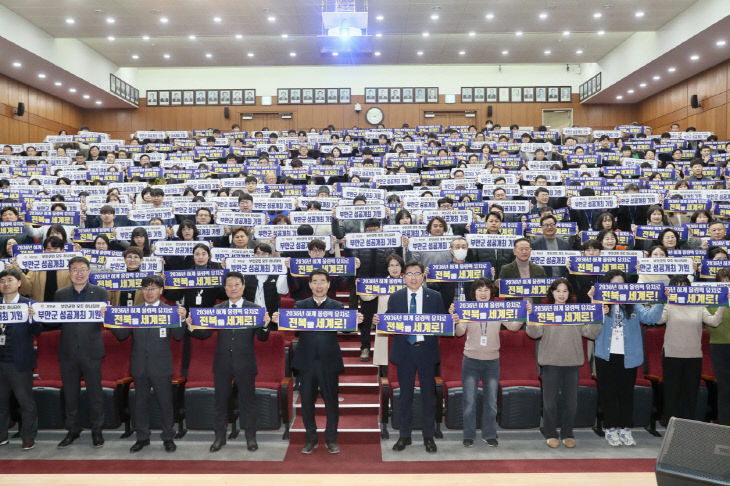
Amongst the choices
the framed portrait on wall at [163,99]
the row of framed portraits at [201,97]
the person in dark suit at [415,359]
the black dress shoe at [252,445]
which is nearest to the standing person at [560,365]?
the person in dark suit at [415,359]

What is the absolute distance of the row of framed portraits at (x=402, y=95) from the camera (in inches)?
885

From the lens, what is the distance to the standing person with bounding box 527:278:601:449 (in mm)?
4863

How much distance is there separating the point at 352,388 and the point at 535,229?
3.19 metres

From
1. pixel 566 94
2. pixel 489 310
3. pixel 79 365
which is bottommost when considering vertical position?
pixel 79 365

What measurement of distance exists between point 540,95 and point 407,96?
527 centimetres

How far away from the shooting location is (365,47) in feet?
52.7

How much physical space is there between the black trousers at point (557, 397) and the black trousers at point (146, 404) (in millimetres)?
3205

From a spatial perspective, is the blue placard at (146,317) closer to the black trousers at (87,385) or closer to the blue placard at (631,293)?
the black trousers at (87,385)

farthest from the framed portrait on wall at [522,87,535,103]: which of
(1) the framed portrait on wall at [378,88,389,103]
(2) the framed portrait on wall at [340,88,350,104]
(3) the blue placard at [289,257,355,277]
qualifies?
(3) the blue placard at [289,257,355,277]

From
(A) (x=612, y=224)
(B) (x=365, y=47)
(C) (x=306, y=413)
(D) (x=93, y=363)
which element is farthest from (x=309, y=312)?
(B) (x=365, y=47)

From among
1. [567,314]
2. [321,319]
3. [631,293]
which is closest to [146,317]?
[321,319]

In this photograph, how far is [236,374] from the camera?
4.75 metres

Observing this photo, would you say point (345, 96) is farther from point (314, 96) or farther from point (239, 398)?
point (239, 398)

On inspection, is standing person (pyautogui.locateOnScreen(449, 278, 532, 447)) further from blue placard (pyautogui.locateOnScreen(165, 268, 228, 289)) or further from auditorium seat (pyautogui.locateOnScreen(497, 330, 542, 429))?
blue placard (pyautogui.locateOnScreen(165, 268, 228, 289))
